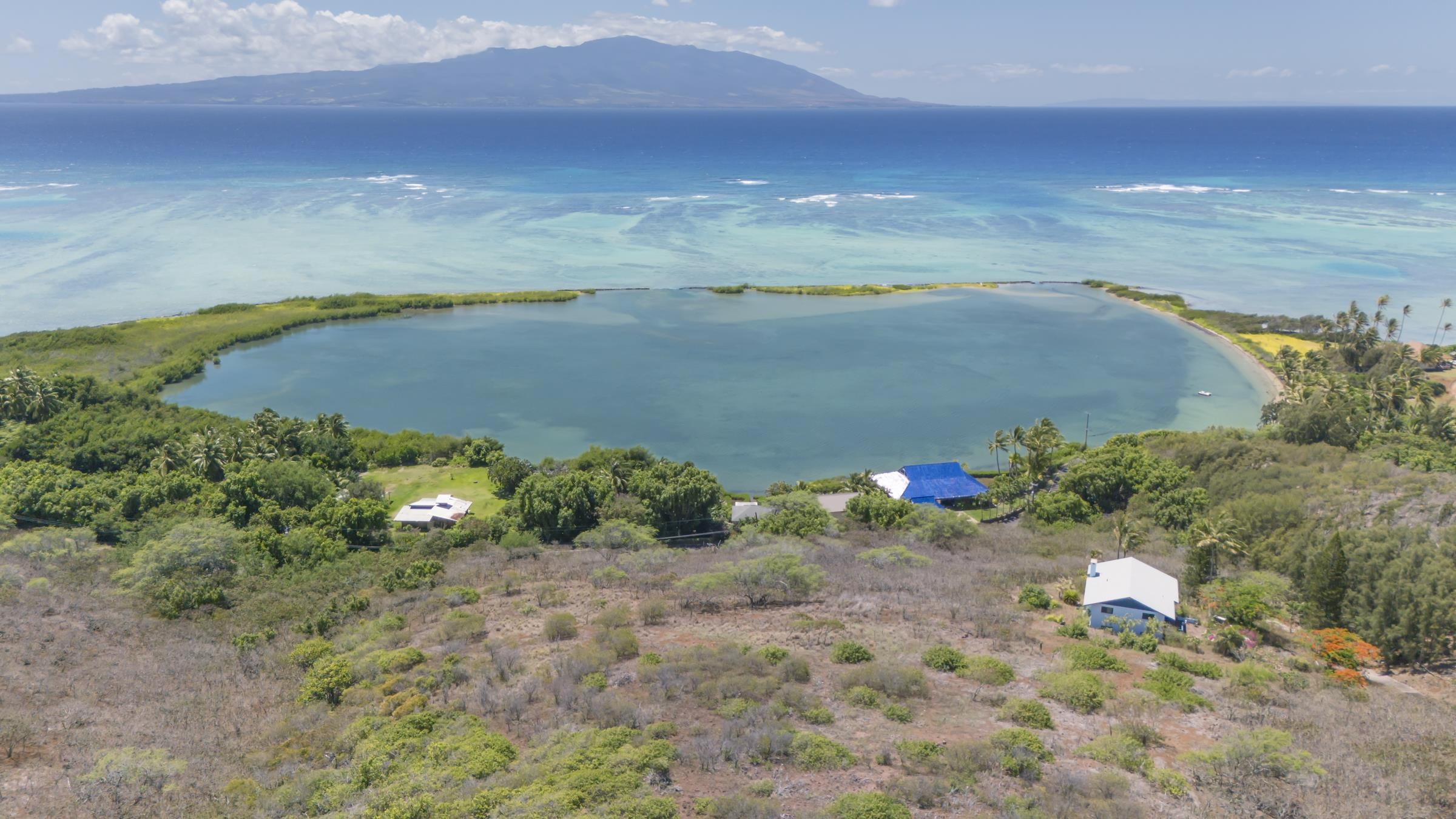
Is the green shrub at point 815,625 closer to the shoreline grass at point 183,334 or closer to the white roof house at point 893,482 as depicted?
the white roof house at point 893,482

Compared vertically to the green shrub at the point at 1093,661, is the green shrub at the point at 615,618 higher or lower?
lower

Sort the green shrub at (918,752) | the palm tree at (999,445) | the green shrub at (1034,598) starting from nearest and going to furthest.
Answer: the green shrub at (918,752) < the green shrub at (1034,598) < the palm tree at (999,445)

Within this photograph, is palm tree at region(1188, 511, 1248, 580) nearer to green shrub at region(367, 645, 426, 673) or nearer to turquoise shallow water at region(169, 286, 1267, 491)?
turquoise shallow water at region(169, 286, 1267, 491)

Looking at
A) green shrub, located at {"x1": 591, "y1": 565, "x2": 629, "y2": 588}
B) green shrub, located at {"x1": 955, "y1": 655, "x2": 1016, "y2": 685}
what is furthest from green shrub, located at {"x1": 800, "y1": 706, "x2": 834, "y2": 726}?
green shrub, located at {"x1": 591, "y1": 565, "x2": 629, "y2": 588}

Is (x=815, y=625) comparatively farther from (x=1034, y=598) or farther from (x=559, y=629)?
(x=1034, y=598)

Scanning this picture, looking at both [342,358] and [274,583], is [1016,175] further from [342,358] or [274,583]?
[274,583]

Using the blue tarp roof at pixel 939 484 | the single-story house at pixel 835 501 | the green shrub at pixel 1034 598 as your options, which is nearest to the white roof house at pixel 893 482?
the blue tarp roof at pixel 939 484
